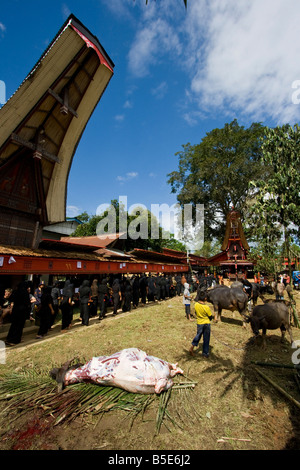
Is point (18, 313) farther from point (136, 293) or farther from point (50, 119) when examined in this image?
point (50, 119)

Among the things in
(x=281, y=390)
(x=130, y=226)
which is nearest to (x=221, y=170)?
(x=130, y=226)

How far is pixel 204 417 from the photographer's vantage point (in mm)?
3656

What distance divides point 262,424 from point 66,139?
14.7 meters

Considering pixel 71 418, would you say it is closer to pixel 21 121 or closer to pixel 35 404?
pixel 35 404

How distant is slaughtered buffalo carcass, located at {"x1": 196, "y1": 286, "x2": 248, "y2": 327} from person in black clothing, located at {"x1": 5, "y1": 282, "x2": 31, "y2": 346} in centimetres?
748

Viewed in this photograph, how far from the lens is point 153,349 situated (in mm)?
6484

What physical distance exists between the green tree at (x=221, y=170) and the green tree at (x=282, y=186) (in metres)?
22.3

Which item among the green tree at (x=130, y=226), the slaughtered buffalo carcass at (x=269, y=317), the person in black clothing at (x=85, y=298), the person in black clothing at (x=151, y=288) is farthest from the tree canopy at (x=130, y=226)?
the slaughtered buffalo carcass at (x=269, y=317)

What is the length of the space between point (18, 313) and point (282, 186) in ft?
35.2

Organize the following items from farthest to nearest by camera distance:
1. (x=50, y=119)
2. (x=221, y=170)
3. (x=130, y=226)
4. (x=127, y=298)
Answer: (x=130, y=226) → (x=221, y=170) → (x=127, y=298) → (x=50, y=119)

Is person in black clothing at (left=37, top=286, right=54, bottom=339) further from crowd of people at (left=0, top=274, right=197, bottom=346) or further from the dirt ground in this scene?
the dirt ground

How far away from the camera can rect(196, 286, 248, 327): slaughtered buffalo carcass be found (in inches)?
359

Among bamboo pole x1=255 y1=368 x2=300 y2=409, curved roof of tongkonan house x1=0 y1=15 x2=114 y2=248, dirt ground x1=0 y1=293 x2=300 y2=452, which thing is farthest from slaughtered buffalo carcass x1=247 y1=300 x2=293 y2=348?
curved roof of tongkonan house x1=0 y1=15 x2=114 y2=248
